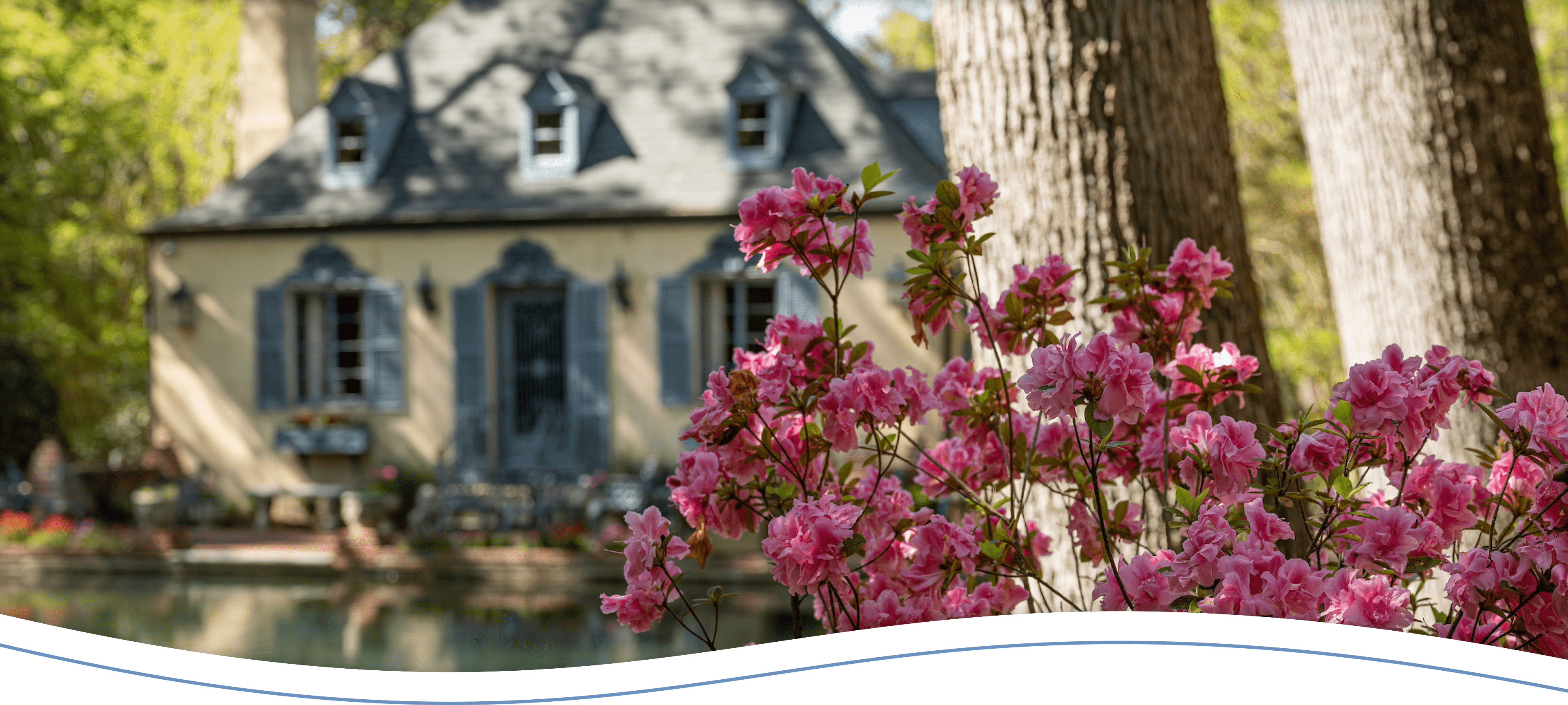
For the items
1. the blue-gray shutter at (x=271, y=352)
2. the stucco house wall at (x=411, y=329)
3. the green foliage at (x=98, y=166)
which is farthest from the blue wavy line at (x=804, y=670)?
the green foliage at (x=98, y=166)

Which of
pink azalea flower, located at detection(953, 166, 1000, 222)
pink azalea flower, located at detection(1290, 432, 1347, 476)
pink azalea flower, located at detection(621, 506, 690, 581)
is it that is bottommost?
pink azalea flower, located at detection(621, 506, 690, 581)

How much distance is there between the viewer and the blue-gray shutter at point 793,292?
41.2ft

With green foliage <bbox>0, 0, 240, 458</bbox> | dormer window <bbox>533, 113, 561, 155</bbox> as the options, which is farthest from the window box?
green foliage <bbox>0, 0, 240, 458</bbox>

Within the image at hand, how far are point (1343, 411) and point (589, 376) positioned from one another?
12.2 meters

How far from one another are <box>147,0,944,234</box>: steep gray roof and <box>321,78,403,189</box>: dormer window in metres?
0.15

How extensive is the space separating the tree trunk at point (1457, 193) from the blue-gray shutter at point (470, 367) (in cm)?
1135

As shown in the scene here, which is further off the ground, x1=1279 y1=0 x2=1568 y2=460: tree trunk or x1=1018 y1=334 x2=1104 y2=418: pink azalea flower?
x1=1279 y1=0 x2=1568 y2=460: tree trunk

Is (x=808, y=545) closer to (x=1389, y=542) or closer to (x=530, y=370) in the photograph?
(x=1389, y=542)

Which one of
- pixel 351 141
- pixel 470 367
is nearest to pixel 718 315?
pixel 470 367

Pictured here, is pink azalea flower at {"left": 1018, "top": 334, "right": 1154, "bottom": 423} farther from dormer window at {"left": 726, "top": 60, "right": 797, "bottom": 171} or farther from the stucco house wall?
dormer window at {"left": 726, "top": 60, "right": 797, "bottom": 171}

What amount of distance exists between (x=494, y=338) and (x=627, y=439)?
80.6 inches

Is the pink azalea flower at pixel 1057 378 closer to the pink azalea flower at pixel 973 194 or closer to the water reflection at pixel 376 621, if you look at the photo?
the pink azalea flower at pixel 973 194

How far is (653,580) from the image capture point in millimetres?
1883

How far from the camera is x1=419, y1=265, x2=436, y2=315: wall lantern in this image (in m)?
13.8
